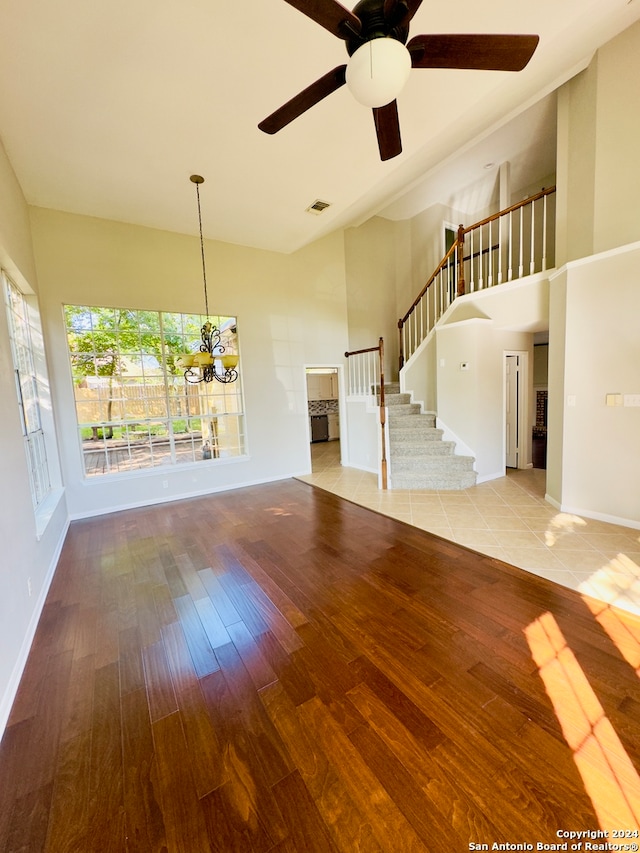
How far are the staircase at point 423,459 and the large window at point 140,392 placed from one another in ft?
9.28

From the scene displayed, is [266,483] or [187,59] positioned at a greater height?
[187,59]

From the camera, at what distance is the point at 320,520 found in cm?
400

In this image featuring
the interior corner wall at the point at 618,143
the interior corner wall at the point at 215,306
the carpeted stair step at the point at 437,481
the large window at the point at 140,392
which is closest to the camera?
the interior corner wall at the point at 618,143

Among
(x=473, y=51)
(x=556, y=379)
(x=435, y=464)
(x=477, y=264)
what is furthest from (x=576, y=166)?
(x=435, y=464)

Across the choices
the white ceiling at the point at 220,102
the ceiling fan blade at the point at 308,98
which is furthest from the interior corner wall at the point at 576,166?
the ceiling fan blade at the point at 308,98

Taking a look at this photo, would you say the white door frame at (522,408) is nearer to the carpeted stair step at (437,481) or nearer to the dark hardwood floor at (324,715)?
the carpeted stair step at (437,481)

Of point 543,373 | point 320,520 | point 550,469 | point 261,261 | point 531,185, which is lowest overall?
point 320,520

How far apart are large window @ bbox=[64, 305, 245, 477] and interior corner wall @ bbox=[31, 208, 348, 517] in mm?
141

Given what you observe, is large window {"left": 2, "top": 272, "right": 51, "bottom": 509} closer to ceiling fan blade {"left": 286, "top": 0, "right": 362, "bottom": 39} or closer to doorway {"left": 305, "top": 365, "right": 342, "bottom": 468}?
ceiling fan blade {"left": 286, "top": 0, "right": 362, "bottom": 39}

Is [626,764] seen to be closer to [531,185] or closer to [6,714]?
[6,714]

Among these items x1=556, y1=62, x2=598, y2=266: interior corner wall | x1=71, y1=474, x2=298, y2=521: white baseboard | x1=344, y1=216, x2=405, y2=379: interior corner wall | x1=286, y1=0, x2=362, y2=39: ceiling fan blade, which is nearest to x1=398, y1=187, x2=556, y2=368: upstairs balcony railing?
x1=344, y1=216, x2=405, y2=379: interior corner wall

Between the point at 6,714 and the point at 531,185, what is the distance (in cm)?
928

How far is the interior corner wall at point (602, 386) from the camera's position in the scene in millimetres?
3221

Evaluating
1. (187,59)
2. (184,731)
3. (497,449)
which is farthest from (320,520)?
(187,59)
